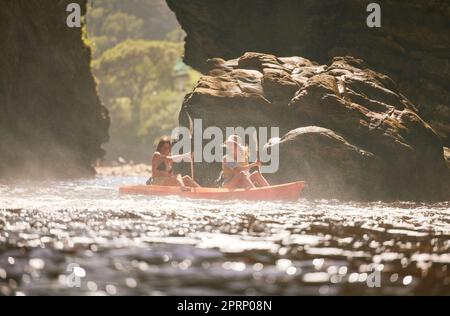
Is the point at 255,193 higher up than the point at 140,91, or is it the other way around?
the point at 140,91

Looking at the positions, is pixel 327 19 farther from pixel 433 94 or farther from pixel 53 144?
pixel 53 144

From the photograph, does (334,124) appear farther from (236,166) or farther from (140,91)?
(140,91)

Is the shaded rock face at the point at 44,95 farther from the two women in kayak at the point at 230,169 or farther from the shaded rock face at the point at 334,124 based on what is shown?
the two women in kayak at the point at 230,169

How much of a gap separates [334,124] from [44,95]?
1754 centimetres

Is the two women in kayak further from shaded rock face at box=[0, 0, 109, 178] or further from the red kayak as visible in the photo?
shaded rock face at box=[0, 0, 109, 178]

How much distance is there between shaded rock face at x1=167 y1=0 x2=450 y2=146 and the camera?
24297mm

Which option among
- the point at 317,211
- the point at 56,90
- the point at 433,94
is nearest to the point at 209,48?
the point at 56,90

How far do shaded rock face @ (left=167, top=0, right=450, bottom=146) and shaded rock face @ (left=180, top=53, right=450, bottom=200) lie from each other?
8.59 feet

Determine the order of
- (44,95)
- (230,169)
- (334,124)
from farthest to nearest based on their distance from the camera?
(44,95) < (334,124) < (230,169)

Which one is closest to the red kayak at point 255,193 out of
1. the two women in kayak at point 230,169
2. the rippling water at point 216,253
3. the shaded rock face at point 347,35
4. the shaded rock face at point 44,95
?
the two women in kayak at point 230,169

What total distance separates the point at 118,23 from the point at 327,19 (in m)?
76.3

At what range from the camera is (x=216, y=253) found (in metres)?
7.61

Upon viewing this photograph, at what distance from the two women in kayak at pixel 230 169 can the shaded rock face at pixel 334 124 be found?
1.90 metres

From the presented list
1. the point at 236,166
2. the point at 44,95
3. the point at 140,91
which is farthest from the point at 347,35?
the point at 140,91
